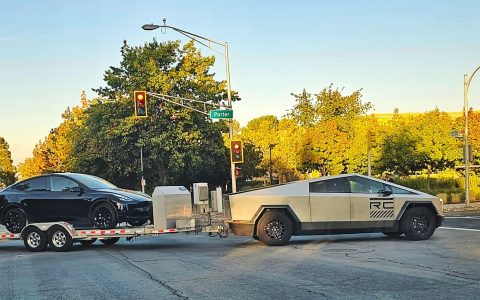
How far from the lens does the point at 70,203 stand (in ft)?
41.6

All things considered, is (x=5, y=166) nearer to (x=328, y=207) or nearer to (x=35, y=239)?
(x=35, y=239)

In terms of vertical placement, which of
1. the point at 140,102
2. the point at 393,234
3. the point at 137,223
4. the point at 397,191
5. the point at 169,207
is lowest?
the point at 393,234

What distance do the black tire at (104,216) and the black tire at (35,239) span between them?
4.15ft

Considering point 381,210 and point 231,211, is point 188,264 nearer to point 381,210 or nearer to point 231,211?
point 231,211

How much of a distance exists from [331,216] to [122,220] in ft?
15.9

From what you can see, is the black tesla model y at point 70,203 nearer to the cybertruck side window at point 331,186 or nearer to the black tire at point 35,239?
the black tire at point 35,239

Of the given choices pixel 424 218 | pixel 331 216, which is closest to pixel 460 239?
pixel 424 218

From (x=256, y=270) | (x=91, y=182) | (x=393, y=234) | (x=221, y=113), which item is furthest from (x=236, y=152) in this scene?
(x=256, y=270)

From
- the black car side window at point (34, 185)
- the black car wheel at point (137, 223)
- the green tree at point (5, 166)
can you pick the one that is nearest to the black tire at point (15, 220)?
the black car side window at point (34, 185)

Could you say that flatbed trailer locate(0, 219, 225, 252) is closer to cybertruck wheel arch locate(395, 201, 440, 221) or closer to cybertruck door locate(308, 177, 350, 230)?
cybertruck door locate(308, 177, 350, 230)

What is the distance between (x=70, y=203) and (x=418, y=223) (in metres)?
8.26

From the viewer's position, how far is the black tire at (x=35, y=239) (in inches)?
501

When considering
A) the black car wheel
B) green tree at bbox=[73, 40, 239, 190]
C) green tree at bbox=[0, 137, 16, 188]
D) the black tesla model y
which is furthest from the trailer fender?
green tree at bbox=[0, 137, 16, 188]

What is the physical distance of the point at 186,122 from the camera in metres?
41.1
